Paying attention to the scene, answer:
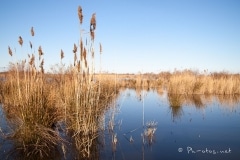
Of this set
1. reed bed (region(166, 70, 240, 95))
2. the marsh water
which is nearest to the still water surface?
the marsh water

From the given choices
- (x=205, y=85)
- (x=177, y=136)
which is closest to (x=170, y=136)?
(x=177, y=136)

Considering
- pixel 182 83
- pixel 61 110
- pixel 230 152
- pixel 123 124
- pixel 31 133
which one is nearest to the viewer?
pixel 31 133

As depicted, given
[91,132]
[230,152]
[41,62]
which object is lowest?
[230,152]

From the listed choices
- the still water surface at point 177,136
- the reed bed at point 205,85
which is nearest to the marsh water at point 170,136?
the still water surface at point 177,136

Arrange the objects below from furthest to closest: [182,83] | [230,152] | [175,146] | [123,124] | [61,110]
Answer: [182,83] → [123,124] → [61,110] → [175,146] → [230,152]

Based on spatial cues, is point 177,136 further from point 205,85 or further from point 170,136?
point 205,85

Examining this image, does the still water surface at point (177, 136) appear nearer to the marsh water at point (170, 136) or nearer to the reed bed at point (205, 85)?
the marsh water at point (170, 136)

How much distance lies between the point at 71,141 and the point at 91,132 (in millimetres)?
414

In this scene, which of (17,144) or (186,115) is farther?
(186,115)

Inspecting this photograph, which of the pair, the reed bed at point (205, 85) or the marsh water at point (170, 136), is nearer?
the marsh water at point (170, 136)

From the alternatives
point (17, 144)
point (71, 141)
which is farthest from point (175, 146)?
point (17, 144)

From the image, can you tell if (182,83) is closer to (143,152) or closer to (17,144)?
(143,152)

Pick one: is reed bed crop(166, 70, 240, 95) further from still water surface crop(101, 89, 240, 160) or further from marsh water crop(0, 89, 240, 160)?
marsh water crop(0, 89, 240, 160)

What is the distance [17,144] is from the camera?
13.1ft
